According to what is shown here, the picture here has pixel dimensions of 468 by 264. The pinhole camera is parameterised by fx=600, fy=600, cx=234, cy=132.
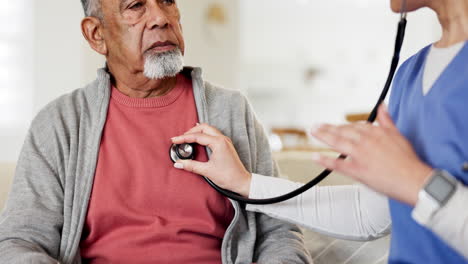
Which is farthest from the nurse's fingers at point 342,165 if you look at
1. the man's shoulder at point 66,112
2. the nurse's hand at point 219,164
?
the man's shoulder at point 66,112

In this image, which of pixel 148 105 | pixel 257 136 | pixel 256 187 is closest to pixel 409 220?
pixel 256 187

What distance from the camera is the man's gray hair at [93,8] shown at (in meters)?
1.71

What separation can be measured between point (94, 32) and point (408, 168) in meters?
1.15

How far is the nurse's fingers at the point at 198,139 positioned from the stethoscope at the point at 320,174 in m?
0.04

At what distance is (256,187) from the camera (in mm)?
1438

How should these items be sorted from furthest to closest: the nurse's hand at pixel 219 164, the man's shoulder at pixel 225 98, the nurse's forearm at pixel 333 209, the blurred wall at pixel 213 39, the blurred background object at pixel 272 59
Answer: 1. the blurred wall at pixel 213 39
2. the blurred background object at pixel 272 59
3. the man's shoulder at pixel 225 98
4. the nurse's hand at pixel 219 164
5. the nurse's forearm at pixel 333 209

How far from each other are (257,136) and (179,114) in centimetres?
23

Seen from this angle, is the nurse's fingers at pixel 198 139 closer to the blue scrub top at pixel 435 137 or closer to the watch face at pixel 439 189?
the blue scrub top at pixel 435 137

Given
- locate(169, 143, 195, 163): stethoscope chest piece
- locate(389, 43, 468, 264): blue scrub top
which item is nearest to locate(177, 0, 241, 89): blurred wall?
locate(169, 143, 195, 163): stethoscope chest piece

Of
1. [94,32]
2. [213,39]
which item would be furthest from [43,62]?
[94,32]

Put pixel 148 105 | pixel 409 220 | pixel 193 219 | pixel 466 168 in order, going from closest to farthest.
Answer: pixel 466 168
pixel 409 220
pixel 193 219
pixel 148 105

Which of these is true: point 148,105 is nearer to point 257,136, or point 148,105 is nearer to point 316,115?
point 257,136

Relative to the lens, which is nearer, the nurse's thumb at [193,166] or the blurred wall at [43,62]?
the nurse's thumb at [193,166]

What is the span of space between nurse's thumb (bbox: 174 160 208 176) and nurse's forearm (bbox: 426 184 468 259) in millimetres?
718
